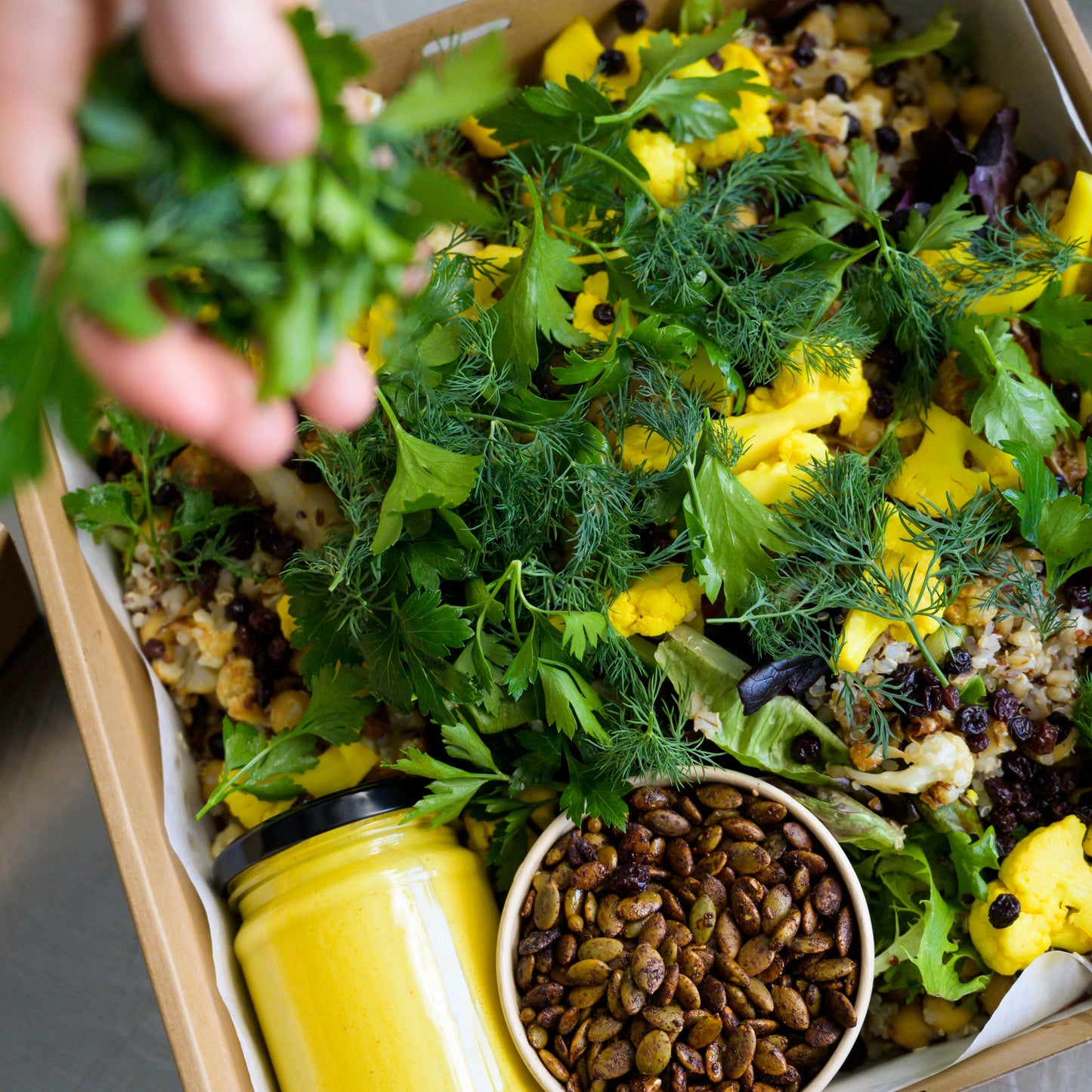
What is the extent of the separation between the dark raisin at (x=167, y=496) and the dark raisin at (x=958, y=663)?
101cm

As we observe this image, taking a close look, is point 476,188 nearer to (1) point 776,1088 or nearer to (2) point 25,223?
(2) point 25,223

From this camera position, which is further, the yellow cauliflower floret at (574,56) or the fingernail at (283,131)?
the yellow cauliflower floret at (574,56)

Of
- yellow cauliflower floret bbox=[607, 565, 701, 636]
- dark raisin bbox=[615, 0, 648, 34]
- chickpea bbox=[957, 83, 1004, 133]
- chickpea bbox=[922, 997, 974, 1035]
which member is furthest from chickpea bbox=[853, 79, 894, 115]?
chickpea bbox=[922, 997, 974, 1035]

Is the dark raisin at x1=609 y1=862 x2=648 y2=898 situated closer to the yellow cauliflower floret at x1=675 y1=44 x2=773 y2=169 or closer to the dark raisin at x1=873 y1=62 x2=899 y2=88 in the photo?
the yellow cauliflower floret at x1=675 y1=44 x2=773 y2=169

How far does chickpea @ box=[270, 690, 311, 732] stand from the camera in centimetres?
123

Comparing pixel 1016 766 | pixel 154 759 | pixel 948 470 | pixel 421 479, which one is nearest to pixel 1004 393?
pixel 948 470

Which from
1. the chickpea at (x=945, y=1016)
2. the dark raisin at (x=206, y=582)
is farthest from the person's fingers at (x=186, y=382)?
the chickpea at (x=945, y=1016)

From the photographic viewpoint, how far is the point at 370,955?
1078mm

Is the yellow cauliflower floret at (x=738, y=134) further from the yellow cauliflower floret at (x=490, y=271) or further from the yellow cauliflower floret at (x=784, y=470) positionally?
the yellow cauliflower floret at (x=784, y=470)

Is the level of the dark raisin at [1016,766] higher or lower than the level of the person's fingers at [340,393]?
lower

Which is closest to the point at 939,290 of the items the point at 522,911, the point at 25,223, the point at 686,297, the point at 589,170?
the point at 686,297

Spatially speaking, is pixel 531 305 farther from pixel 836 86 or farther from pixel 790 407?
pixel 836 86

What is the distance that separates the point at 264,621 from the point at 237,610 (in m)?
0.04

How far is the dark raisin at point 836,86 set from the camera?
4.54ft
